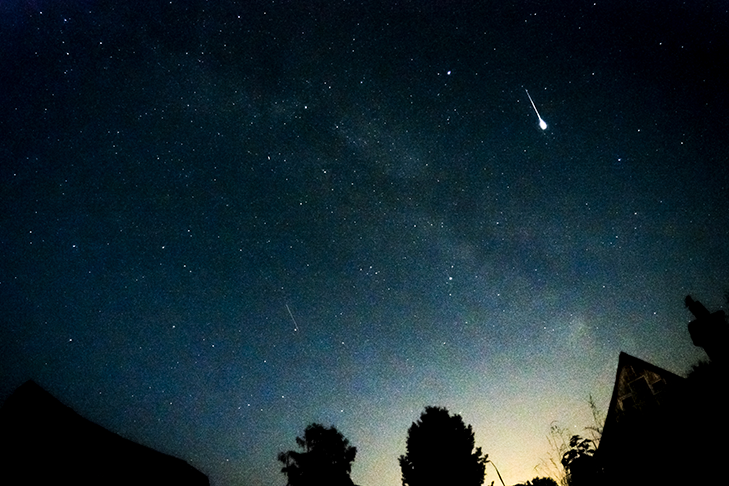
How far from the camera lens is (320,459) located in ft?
94.8

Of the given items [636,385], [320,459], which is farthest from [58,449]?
[636,385]

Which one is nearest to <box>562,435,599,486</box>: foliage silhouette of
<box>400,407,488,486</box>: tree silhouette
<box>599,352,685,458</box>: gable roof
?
<box>599,352,685,458</box>: gable roof

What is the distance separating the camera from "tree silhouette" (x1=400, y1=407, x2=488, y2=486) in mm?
25234

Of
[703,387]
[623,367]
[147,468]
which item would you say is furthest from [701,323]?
[147,468]

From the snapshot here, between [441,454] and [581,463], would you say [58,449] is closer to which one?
[581,463]

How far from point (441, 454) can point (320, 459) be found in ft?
31.3

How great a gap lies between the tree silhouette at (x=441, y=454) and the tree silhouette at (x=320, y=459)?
5081 millimetres

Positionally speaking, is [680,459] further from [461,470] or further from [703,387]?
[461,470]

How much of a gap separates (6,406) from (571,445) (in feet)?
50.4

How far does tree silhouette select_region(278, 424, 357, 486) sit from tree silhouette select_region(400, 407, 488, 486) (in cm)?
508

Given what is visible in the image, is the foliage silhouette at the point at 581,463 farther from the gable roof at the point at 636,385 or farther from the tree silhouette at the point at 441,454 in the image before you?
the tree silhouette at the point at 441,454

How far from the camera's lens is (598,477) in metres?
5.99

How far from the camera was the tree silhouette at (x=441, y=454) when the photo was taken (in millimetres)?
25234

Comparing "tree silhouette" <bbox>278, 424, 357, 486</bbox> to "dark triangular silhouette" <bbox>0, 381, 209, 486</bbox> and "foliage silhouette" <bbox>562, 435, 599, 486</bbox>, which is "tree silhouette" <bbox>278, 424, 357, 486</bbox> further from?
"foliage silhouette" <bbox>562, 435, 599, 486</bbox>
